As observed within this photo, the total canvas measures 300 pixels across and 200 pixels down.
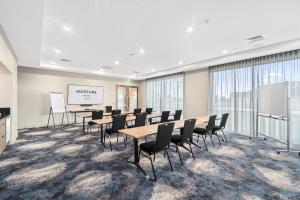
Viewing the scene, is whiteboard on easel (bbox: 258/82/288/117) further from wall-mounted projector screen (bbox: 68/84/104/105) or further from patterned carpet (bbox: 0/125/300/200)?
wall-mounted projector screen (bbox: 68/84/104/105)

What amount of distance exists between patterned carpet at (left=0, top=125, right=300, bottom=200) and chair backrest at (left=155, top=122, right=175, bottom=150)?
0.50m

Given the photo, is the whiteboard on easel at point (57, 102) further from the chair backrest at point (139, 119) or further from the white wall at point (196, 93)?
the white wall at point (196, 93)

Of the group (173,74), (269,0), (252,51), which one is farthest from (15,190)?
(173,74)

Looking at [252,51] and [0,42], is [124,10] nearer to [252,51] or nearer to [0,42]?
[0,42]

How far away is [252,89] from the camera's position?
5.02 m

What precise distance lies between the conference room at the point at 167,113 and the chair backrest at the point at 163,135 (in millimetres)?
22

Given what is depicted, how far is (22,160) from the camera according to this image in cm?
311

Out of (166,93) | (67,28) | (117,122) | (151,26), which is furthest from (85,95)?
(151,26)

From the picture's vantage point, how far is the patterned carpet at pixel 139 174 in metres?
2.07

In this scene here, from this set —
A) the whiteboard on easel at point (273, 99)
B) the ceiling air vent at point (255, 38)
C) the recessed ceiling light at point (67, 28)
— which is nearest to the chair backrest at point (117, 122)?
the recessed ceiling light at point (67, 28)

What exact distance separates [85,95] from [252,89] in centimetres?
740

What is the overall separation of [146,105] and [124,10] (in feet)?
23.7

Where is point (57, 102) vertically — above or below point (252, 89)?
below

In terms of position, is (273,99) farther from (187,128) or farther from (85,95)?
(85,95)
